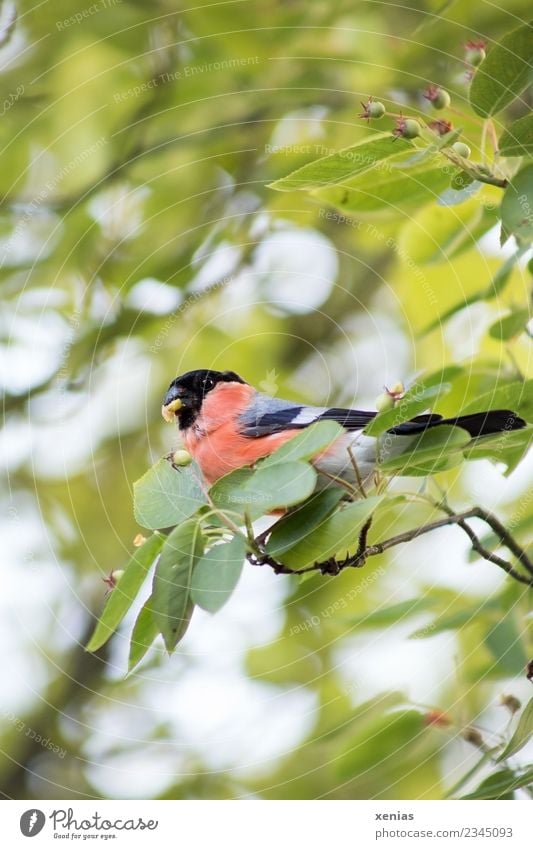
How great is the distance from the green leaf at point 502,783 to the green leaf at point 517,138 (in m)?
0.53

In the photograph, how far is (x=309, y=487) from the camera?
0.59m

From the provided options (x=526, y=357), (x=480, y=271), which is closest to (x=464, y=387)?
(x=526, y=357)

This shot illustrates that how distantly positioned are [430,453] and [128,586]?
0.25 meters

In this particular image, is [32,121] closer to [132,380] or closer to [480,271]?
[132,380]

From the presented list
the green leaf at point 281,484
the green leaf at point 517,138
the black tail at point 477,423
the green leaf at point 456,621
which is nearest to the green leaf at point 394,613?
the green leaf at point 456,621

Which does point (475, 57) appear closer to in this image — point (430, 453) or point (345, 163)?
point (345, 163)

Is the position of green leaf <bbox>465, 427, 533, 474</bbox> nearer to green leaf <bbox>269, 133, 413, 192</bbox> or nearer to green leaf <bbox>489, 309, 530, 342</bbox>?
green leaf <bbox>489, 309, 530, 342</bbox>

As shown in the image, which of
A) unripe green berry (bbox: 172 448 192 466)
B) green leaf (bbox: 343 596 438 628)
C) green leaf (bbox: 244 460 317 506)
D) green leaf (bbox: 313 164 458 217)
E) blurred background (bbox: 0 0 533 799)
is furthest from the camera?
blurred background (bbox: 0 0 533 799)

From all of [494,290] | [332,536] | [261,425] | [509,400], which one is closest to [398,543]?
[332,536]

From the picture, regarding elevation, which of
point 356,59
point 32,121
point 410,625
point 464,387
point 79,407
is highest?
point 32,121

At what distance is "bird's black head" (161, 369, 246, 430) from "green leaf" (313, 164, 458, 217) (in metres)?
0.25

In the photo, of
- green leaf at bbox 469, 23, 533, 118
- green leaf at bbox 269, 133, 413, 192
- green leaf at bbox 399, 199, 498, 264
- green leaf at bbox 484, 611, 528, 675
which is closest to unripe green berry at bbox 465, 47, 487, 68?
green leaf at bbox 469, 23, 533, 118

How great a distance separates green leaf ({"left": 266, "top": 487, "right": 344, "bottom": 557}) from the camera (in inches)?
26.3
